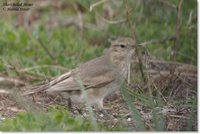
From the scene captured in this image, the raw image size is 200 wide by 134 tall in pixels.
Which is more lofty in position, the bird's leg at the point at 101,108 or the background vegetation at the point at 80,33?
the background vegetation at the point at 80,33

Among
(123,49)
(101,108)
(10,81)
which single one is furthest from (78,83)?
(10,81)

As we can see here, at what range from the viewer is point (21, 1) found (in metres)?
8.66

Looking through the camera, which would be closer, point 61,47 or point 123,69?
point 123,69

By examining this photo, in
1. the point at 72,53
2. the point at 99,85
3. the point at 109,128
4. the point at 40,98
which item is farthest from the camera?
the point at 72,53

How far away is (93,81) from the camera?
7914 millimetres

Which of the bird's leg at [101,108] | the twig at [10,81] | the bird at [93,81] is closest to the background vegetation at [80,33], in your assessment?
the twig at [10,81]

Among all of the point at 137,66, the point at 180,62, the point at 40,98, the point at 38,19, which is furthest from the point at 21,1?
the point at 38,19

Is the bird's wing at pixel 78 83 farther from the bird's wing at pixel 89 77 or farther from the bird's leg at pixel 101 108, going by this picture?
the bird's leg at pixel 101 108

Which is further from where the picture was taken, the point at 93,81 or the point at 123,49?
the point at 123,49

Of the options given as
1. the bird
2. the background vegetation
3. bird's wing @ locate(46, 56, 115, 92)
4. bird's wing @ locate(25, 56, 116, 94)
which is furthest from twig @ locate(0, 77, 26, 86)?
bird's wing @ locate(46, 56, 115, 92)

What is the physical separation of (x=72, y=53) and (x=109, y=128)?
144 inches

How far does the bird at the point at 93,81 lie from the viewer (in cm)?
779

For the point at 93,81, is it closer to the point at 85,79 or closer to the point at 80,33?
the point at 85,79

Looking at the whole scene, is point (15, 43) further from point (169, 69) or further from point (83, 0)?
point (169, 69)
